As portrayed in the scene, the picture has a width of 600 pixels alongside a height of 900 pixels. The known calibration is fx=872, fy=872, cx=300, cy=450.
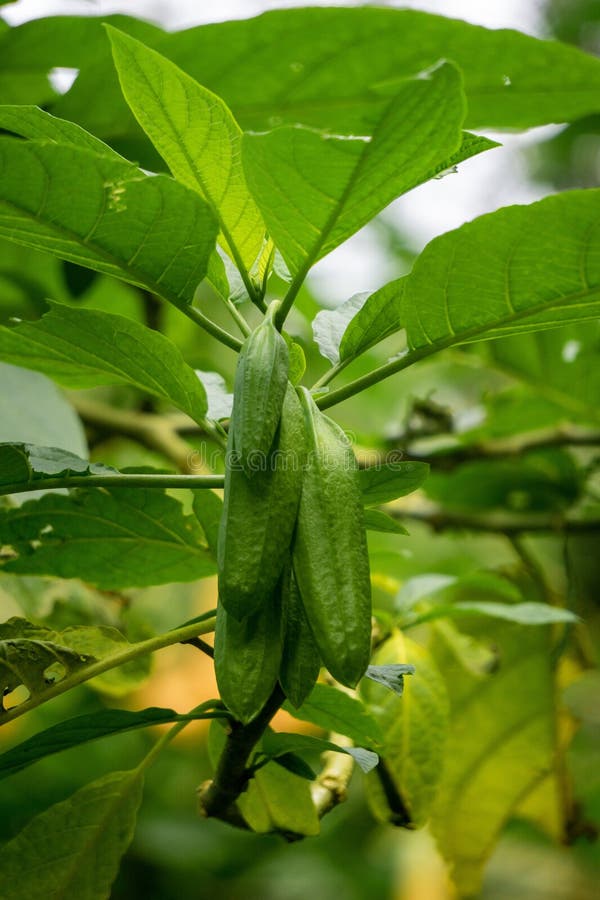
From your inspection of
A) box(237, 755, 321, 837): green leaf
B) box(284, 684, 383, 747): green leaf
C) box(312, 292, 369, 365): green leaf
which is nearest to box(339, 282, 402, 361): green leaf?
box(312, 292, 369, 365): green leaf

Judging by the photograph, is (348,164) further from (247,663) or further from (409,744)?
(409,744)

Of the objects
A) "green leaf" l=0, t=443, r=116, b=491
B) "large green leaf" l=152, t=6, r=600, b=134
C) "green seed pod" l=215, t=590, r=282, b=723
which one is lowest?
"green seed pod" l=215, t=590, r=282, b=723

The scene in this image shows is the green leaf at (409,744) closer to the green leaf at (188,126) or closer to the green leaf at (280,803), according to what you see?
the green leaf at (280,803)

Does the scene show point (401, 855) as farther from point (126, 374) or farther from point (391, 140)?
point (391, 140)

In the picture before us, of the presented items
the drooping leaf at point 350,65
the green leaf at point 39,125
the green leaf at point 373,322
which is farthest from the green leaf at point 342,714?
the drooping leaf at point 350,65

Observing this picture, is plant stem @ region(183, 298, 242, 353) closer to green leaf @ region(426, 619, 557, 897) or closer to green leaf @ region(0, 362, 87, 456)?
green leaf @ region(0, 362, 87, 456)
